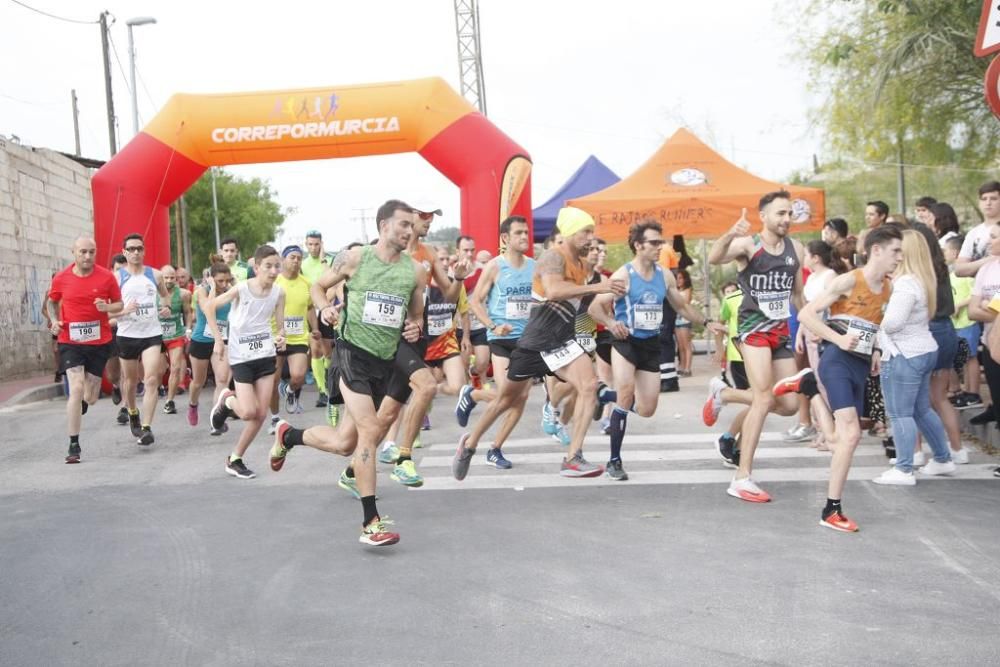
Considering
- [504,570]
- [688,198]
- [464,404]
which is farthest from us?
[688,198]

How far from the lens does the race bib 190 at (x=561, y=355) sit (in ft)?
25.3

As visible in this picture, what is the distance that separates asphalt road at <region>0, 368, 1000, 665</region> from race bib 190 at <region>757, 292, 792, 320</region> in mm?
1190

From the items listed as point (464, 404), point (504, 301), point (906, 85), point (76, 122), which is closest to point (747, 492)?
point (464, 404)

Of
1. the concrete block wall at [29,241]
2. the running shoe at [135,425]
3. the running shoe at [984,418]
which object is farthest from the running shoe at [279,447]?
the concrete block wall at [29,241]

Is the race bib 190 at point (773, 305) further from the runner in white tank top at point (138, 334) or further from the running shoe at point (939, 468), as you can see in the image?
the runner in white tank top at point (138, 334)

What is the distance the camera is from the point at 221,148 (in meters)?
17.1

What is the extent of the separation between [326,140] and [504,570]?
12.7 meters

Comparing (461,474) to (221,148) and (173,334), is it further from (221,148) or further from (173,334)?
(221,148)

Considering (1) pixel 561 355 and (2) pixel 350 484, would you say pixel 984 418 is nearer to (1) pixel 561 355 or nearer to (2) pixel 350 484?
(1) pixel 561 355

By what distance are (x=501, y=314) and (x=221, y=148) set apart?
29.7ft

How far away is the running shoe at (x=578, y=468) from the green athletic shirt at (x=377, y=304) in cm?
205

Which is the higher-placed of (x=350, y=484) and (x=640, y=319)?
(x=640, y=319)

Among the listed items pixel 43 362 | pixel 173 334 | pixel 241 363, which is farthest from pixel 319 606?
pixel 43 362

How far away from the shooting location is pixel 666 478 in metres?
7.95
